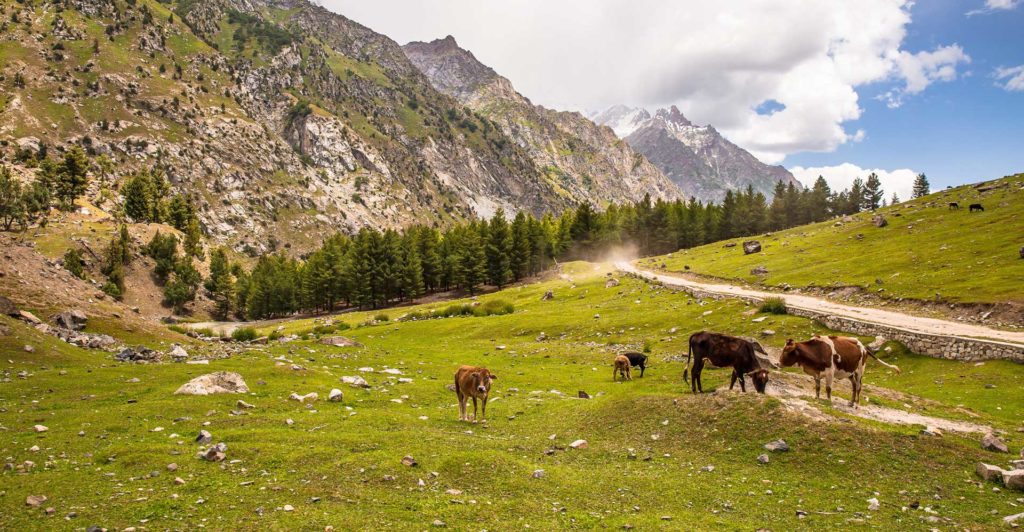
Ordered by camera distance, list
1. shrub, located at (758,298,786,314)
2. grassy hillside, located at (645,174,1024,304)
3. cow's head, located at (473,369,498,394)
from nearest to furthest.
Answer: cow's head, located at (473,369,498,394), grassy hillside, located at (645,174,1024,304), shrub, located at (758,298,786,314)

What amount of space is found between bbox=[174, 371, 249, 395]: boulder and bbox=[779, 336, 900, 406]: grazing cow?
958 inches

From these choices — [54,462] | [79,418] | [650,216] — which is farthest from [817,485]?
[650,216]

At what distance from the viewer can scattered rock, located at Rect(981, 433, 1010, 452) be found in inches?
535

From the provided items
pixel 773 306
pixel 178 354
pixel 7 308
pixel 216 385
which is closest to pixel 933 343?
pixel 773 306

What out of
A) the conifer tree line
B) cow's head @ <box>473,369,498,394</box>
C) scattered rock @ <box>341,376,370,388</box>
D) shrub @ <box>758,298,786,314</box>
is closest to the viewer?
cow's head @ <box>473,369,498,394</box>

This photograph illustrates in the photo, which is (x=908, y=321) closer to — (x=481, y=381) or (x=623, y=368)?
(x=623, y=368)

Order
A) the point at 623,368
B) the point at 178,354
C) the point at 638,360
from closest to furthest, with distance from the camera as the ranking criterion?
the point at 178,354 → the point at 623,368 → the point at 638,360

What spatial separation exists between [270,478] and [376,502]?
11.1 ft

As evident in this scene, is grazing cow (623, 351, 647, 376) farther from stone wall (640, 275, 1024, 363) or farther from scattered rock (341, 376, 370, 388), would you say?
stone wall (640, 275, 1024, 363)

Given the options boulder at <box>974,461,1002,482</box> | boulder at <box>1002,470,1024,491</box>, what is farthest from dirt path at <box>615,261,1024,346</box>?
boulder at <box>1002,470,1024,491</box>

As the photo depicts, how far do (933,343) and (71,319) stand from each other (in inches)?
2263

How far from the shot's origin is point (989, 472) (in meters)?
11.9

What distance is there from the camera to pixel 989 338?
29.7m

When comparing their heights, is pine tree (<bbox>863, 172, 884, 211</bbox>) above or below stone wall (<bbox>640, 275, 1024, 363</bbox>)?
above
